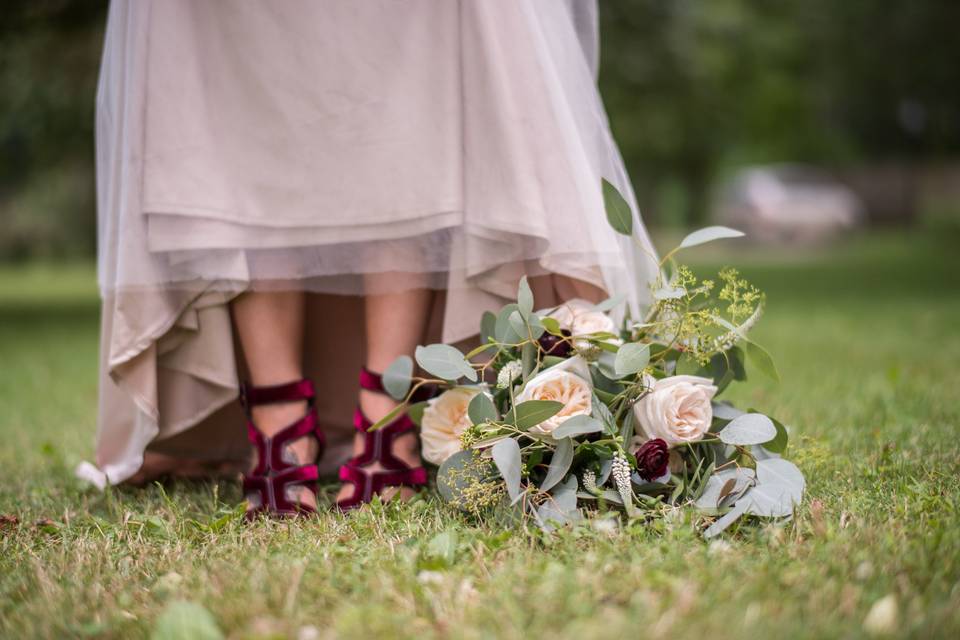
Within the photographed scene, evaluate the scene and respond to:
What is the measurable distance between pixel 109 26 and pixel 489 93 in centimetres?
89

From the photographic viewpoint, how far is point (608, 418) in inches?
65.0

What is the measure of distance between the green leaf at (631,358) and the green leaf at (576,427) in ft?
0.37

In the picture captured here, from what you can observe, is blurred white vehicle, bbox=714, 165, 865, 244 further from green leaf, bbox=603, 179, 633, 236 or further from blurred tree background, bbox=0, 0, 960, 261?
green leaf, bbox=603, 179, 633, 236

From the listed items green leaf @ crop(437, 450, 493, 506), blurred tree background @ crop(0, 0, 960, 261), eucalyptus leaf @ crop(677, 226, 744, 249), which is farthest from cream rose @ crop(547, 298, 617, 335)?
blurred tree background @ crop(0, 0, 960, 261)

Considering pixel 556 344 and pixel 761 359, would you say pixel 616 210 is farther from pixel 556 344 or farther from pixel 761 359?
pixel 761 359

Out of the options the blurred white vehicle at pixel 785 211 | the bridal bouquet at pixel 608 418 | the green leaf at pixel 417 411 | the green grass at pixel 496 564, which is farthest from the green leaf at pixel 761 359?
the blurred white vehicle at pixel 785 211

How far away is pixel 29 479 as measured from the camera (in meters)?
2.26

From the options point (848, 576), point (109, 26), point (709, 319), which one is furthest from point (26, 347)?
point (848, 576)

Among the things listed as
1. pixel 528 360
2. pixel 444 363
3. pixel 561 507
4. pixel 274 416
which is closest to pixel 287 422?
pixel 274 416

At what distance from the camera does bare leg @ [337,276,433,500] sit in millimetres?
1937

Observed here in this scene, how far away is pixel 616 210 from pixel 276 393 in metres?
0.83

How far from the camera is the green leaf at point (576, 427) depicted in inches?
61.4

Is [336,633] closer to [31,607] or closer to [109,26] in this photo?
[31,607]

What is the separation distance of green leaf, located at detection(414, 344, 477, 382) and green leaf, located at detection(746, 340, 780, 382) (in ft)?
1.79
